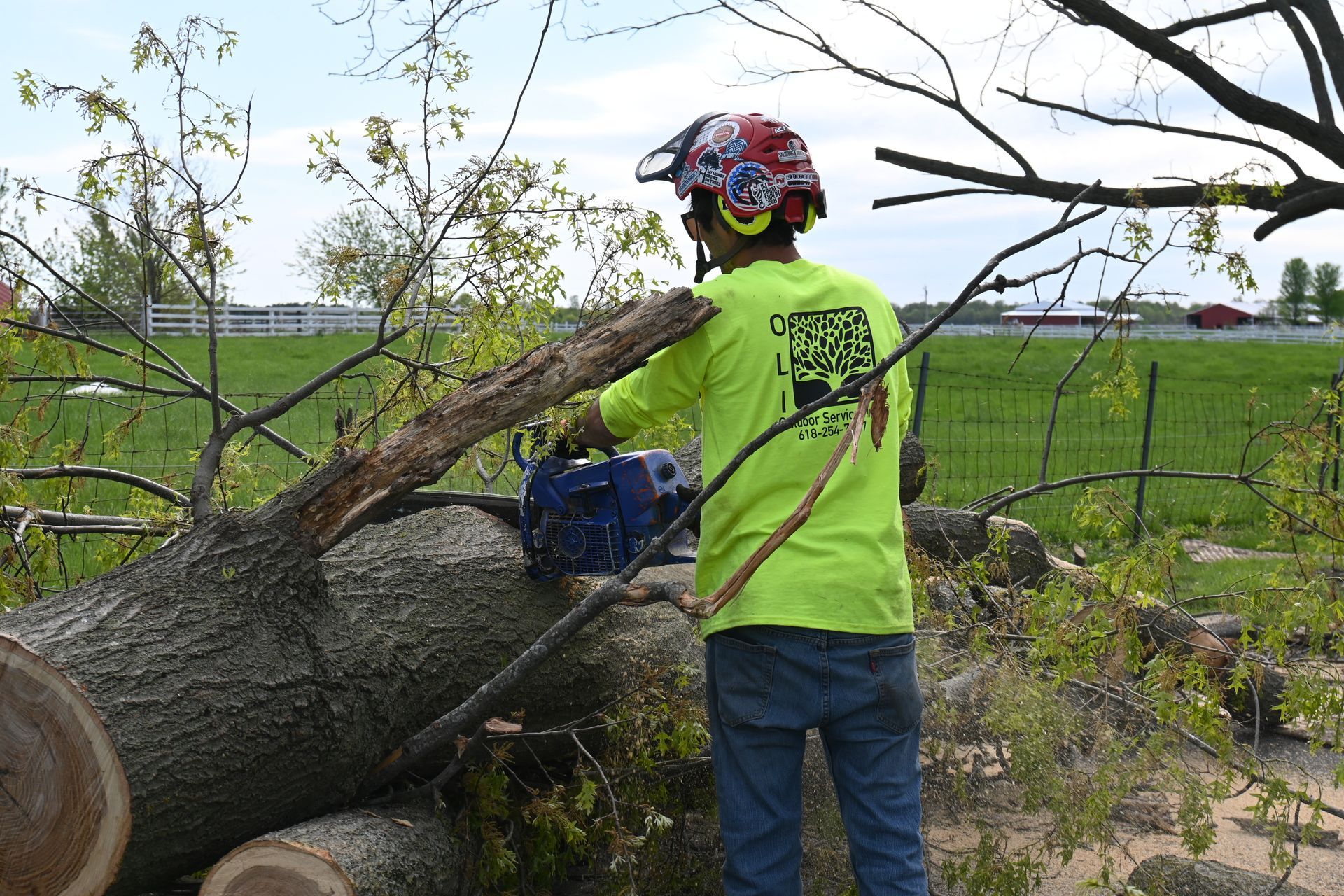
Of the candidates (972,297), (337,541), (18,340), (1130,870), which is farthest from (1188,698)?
(18,340)

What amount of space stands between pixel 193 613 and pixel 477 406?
0.84 metres

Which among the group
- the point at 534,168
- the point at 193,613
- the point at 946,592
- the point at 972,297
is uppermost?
the point at 534,168

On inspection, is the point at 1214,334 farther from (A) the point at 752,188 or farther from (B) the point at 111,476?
(A) the point at 752,188

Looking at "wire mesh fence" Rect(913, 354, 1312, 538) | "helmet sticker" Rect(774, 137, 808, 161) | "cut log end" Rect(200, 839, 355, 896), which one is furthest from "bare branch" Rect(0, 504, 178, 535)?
"wire mesh fence" Rect(913, 354, 1312, 538)

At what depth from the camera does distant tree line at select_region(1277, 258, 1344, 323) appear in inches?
2264

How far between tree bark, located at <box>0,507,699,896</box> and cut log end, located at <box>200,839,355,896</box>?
17 centimetres

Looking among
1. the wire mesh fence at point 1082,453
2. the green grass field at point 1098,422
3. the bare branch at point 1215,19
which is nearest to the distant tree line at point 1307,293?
the green grass field at point 1098,422

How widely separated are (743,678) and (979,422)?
25.9 ft

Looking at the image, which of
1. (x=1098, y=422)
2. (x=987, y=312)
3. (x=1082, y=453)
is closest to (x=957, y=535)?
(x=1082, y=453)

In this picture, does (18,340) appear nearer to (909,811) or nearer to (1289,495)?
(909,811)

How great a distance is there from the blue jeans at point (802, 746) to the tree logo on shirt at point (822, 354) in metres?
0.52

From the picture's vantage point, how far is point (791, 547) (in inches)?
94.7

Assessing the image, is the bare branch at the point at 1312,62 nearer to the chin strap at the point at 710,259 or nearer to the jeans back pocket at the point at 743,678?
the chin strap at the point at 710,259

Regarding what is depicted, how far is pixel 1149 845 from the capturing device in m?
4.08
